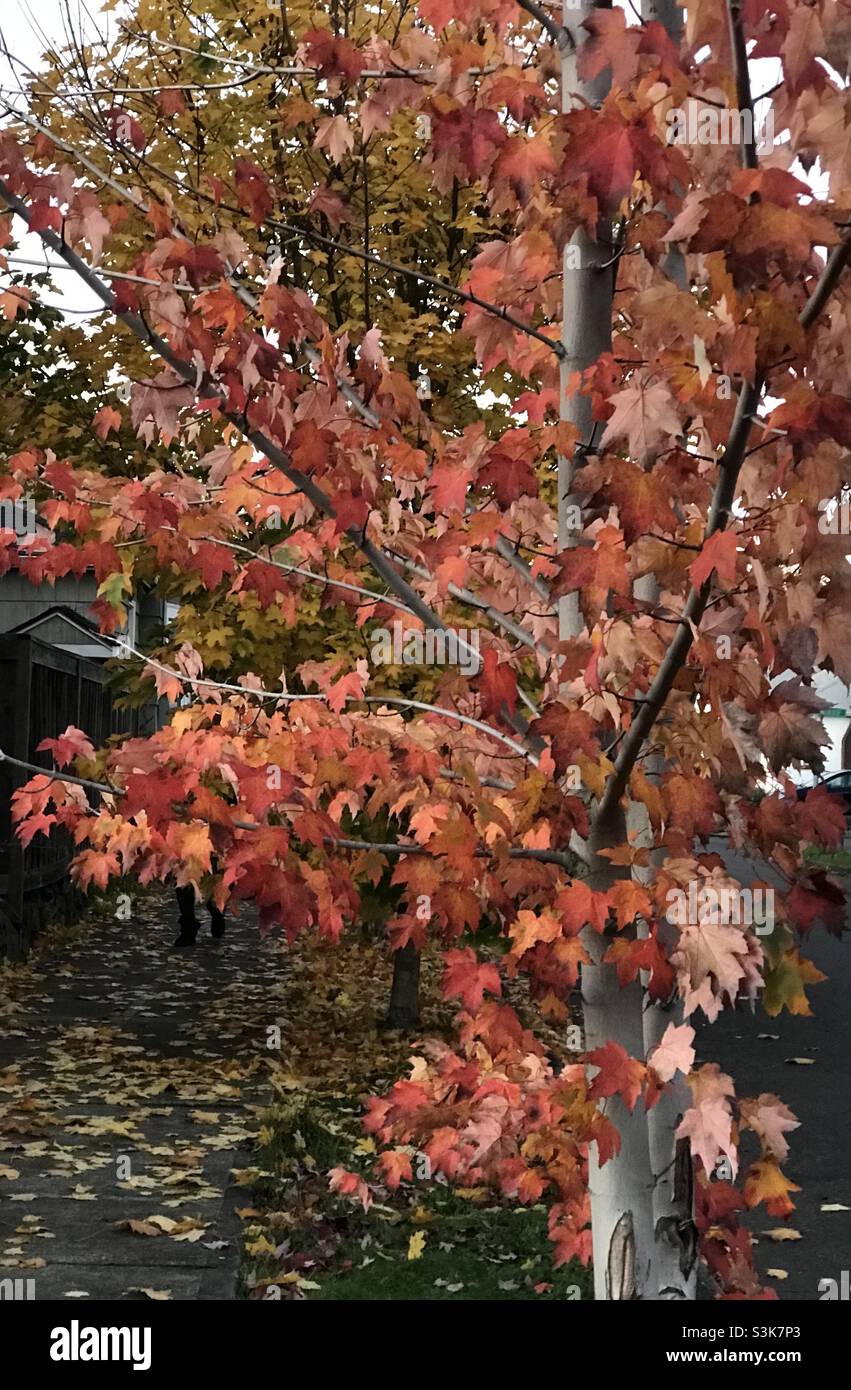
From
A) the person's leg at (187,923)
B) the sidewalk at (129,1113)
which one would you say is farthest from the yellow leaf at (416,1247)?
the person's leg at (187,923)

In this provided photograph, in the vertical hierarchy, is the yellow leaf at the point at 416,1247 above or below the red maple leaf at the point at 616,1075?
below

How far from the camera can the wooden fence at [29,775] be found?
13.0 metres

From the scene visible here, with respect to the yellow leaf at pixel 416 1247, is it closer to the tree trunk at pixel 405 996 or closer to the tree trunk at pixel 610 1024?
the tree trunk at pixel 610 1024

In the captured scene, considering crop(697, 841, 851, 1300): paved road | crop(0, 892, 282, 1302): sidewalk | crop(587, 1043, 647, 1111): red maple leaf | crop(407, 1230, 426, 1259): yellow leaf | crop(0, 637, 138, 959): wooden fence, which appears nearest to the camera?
crop(587, 1043, 647, 1111): red maple leaf

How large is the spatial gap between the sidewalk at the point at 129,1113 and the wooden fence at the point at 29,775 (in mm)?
485

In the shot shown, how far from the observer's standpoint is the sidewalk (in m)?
Answer: 5.88

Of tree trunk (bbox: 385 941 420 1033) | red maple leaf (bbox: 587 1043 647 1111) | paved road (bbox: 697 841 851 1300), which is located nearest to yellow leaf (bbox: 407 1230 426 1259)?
paved road (bbox: 697 841 851 1300)

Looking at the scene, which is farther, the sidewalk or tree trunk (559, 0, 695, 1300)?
the sidewalk

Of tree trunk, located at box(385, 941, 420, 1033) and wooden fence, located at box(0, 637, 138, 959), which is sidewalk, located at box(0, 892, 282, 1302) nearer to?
wooden fence, located at box(0, 637, 138, 959)

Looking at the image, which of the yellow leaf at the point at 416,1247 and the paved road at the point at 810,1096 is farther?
the paved road at the point at 810,1096

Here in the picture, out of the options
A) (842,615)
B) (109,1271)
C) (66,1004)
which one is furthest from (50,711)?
(842,615)

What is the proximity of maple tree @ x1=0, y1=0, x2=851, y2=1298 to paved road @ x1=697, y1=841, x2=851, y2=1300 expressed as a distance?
0.58 m

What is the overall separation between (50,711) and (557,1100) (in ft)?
40.4

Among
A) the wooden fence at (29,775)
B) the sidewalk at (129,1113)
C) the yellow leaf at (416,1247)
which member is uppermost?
the wooden fence at (29,775)
